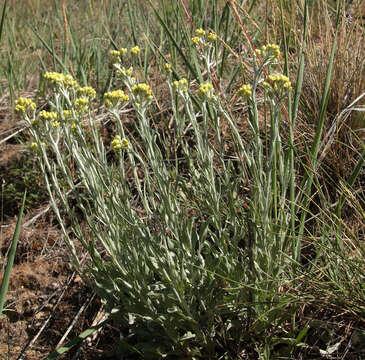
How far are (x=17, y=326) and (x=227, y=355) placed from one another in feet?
3.94

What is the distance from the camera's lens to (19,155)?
319cm

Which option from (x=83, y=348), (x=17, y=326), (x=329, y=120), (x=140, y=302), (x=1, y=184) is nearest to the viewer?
(x=140, y=302)

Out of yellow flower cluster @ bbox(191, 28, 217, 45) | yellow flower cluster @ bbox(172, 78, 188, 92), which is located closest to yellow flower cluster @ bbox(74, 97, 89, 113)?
yellow flower cluster @ bbox(172, 78, 188, 92)

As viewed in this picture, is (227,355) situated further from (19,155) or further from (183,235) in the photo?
(19,155)

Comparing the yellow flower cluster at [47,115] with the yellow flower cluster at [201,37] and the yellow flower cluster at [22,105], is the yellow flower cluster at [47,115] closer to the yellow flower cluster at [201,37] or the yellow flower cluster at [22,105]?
the yellow flower cluster at [22,105]

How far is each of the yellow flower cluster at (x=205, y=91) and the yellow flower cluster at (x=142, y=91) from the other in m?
0.17

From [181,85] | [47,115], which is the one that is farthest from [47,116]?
[181,85]

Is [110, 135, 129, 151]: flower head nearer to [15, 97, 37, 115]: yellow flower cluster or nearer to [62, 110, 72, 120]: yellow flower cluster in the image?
[62, 110, 72, 120]: yellow flower cluster

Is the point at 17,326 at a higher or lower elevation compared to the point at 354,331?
lower

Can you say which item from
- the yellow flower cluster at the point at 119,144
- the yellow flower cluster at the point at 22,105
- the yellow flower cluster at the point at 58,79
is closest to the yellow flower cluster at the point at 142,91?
the yellow flower cluster at the point at 119,144

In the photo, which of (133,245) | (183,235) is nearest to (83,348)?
(133,245)

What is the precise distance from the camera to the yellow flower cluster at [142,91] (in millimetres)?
1494

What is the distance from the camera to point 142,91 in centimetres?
152

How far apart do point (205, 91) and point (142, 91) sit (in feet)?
0.68
